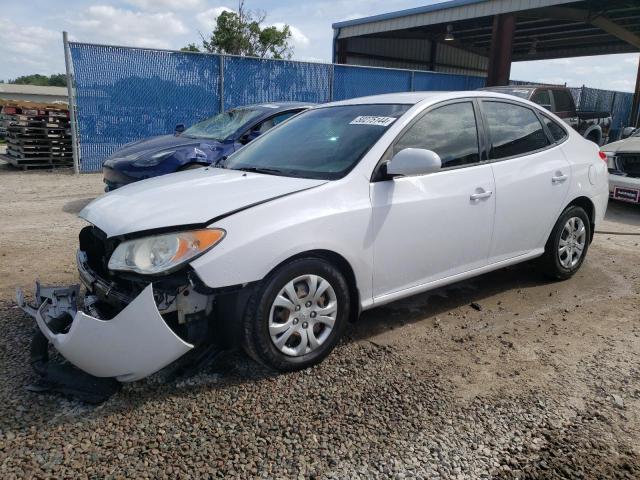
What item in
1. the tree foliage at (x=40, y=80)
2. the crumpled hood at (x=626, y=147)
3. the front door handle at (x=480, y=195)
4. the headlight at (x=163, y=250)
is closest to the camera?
the headlight at (x=163, y=250)

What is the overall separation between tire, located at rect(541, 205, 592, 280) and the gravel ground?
585mm

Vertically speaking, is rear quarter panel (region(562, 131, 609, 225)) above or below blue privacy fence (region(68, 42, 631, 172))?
below

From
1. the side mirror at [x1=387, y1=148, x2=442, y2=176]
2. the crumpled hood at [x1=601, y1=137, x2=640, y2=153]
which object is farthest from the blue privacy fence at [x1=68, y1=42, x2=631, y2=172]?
the side mirror at [x1=387, y1=148, x2=442, y2=176]

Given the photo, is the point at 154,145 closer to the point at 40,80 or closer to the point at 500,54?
the point at 500,54

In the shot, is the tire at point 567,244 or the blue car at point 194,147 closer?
the tire at point 567,244

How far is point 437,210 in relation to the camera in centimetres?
349

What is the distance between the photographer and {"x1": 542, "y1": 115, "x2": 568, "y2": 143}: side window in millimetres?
4535

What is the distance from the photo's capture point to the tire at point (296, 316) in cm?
281

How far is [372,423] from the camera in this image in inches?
103

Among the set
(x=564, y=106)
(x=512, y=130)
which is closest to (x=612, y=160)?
(x=564, y=106)

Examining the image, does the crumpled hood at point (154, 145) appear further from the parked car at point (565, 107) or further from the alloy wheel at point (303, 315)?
the parked car at point (565, 107)

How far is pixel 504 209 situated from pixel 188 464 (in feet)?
9.27

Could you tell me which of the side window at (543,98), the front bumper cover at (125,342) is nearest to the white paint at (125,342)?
the front bumper cover at (125,342)

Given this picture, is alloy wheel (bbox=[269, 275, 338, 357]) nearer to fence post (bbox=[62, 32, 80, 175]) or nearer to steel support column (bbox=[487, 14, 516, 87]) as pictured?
fence post (bbox=[62, 32, 80, 175])
